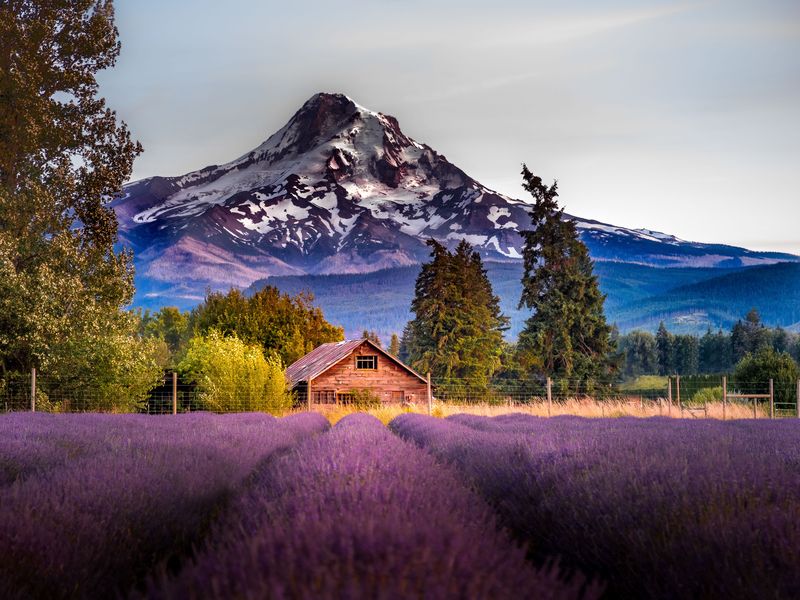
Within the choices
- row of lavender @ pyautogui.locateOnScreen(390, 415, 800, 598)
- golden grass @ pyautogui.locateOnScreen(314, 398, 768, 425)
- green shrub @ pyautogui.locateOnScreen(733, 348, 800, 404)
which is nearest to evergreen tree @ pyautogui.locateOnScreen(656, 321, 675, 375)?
green shrub @ pyautogui.locateOnScreen(733, 348, 800, 404)

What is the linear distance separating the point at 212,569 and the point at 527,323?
126ft

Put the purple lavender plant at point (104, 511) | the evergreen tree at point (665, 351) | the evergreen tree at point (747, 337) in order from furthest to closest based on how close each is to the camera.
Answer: the evergreen tree at point (665, 351) < the evergreen tree at point (747, 337) < the purple lavender plant at point (104, 511)

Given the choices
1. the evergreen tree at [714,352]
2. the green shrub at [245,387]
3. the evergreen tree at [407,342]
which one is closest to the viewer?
A: the green shrub at [245,387]

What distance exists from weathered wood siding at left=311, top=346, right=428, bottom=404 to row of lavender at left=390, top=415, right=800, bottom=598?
31.6m

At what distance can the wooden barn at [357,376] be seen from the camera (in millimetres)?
37531

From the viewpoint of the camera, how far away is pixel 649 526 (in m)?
3.50

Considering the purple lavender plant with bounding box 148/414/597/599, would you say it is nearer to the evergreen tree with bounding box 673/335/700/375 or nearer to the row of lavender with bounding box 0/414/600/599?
the row of lavender with bounding box 0/414/600/599

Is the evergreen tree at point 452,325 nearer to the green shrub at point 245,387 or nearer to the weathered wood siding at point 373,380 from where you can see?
the weathered wood siding at point 373,380

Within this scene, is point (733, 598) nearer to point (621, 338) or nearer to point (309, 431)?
point (309, 431)

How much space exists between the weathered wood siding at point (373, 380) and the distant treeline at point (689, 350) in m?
83.5

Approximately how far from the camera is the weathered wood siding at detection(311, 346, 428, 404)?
37906 mm

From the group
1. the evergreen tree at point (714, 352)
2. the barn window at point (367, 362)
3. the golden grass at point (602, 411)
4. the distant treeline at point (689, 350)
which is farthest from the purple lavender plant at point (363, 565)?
the evergreen tree at point (714, 352)

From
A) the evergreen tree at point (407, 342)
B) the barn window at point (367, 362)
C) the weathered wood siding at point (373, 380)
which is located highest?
the evergreen tree at point (407, 342)

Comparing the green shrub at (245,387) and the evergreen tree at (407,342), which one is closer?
the green shrub at (245,387)
